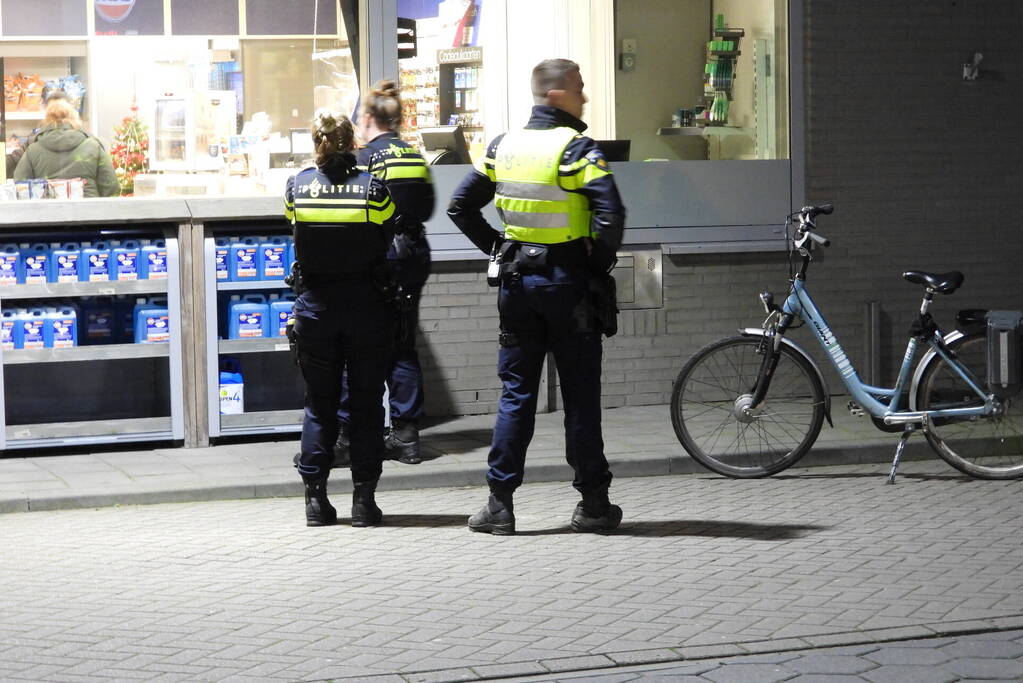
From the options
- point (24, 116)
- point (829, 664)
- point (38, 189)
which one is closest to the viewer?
point (829, 664)

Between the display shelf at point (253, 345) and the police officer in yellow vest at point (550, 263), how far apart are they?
289cm

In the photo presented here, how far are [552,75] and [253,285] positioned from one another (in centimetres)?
344

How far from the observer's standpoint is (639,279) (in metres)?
11.6

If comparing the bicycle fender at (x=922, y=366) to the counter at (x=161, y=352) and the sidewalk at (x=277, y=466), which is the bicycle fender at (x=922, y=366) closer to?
the sidewalk at (x=277, y=466)

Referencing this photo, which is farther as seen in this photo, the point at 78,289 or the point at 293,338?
the point at 78,289

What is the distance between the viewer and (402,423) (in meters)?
9.54

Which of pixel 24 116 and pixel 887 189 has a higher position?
pixel 24 116

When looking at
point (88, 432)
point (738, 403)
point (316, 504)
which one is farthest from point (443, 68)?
point (316, 504)

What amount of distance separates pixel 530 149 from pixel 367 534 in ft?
6.45

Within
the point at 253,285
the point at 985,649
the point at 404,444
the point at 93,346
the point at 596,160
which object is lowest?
the point at 985,649

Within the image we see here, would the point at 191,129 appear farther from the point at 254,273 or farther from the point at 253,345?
the point at 253,345

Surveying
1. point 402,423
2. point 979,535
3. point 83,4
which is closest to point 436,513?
point 402,423

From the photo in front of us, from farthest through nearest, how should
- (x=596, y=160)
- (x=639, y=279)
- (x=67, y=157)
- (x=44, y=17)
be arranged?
(x=639, y=279) → (x=44, y=17) → (x=67, y=157) → (x=596, y=160)

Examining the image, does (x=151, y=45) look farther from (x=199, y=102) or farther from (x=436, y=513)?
(x=436, y=513)
